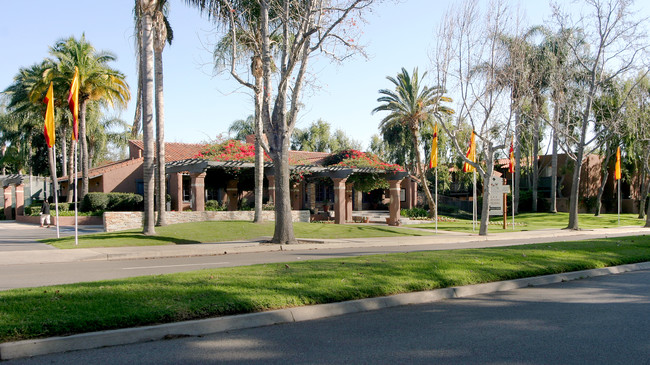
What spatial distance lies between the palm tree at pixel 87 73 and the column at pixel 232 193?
8.27 metres

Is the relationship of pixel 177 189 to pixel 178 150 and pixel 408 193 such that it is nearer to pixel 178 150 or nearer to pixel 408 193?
pixel 178 150

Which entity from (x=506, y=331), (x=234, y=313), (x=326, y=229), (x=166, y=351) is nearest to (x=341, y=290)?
(x=234, y=313)

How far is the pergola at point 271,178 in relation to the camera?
2523 cm

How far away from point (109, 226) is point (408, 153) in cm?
3554

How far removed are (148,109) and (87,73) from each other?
1262 centimetres

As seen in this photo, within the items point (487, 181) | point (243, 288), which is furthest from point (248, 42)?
point (243, 288)

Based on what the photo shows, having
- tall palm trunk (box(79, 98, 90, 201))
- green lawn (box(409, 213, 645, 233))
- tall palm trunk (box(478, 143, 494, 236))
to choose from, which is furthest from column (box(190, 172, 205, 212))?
green lawn (box(409, 213, 645, 233))

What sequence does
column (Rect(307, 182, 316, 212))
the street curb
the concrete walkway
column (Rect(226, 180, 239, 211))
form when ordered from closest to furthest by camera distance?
the street curb, the concrete walkway, column (Rect(226, 180, 239, 211)), column (Rect(307, 182, 316, 212))

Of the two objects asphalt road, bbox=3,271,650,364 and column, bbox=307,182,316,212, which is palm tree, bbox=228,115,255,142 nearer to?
column, bbox=307,182,316,212

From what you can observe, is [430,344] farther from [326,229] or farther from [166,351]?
[326,229]

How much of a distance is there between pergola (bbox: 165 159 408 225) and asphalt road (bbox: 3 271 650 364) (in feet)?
61.7

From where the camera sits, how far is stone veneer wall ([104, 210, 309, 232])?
892 inches

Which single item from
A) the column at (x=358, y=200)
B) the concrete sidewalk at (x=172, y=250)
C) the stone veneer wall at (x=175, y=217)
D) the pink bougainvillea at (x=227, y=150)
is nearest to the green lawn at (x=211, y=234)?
the concrete sidewalk at (x=172, y=250)

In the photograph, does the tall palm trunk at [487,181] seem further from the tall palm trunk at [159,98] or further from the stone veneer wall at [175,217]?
the tall palm trunk at [159,98]
